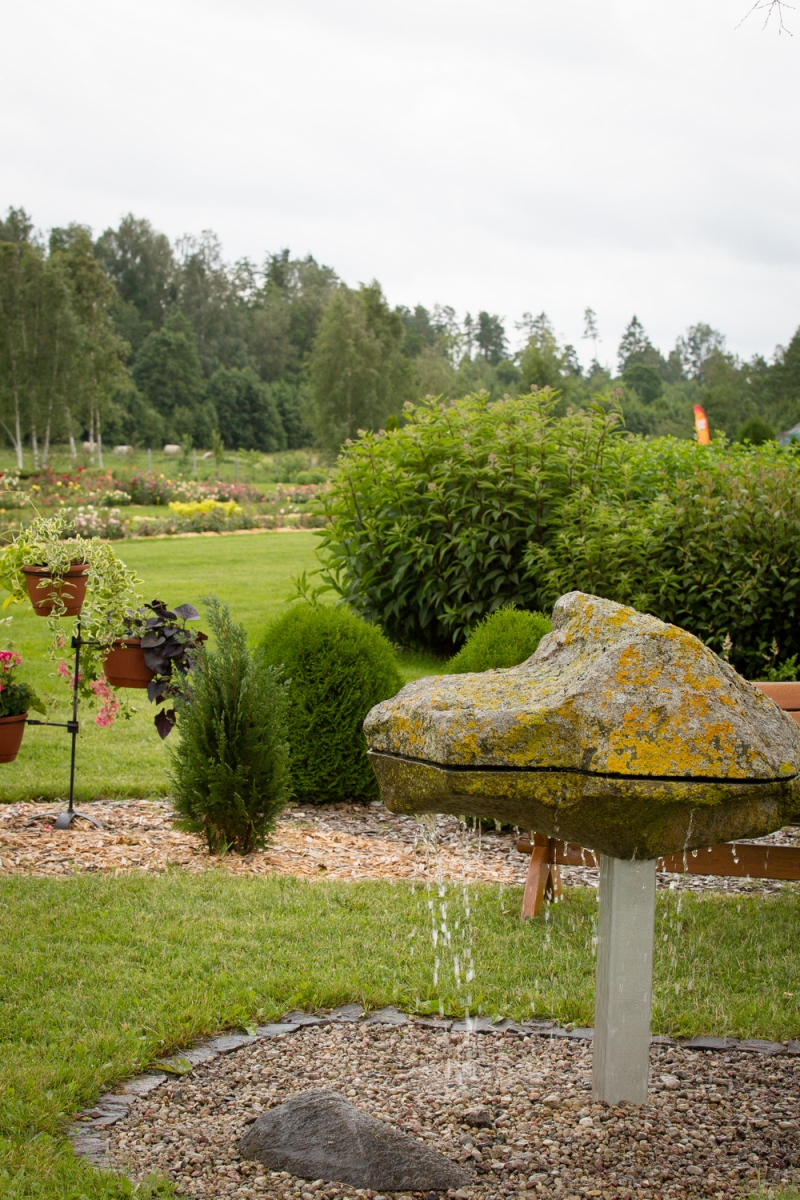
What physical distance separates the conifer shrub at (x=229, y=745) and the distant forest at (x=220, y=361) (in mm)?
23780

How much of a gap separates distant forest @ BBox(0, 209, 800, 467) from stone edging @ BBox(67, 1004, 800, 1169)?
25.0 m

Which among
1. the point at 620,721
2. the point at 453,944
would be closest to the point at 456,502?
the point at 453,944

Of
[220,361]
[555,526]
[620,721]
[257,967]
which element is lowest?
[257,967]

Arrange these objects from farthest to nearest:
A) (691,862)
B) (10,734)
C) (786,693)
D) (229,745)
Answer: (10,734) < (229,745) < (786,693) < (691,862)

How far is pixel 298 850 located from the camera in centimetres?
504

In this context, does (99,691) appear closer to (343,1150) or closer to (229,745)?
(229,745)

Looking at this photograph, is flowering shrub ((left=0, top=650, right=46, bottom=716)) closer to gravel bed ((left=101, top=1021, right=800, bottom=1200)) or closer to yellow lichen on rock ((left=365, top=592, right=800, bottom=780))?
gravel bed ((left=101, top=1021, right=800, bottom=1200))

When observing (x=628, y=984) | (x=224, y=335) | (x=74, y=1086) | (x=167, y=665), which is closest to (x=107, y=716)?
(x=167, y=665)

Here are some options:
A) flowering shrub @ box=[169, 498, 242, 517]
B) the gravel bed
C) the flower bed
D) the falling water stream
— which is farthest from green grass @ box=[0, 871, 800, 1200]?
flowering shrub @ box=[169, 498, 242, 517]

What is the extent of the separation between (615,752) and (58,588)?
391 cm

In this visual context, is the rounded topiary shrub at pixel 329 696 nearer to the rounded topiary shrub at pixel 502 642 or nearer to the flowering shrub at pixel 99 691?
the rounded topiary shrub at pixel 502 642

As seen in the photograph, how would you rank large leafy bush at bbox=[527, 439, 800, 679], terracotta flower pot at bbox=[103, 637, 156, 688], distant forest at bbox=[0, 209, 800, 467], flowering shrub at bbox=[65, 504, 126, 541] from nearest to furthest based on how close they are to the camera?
terracotta flower pot at bbox=[103, 637, 156, 688], large leafy bush at bbox=[527, 439, 800, 679], flowering shrub at bbox=[65, 504, 126, 541], distant forest at bbox=[0, 209, 800, 467]

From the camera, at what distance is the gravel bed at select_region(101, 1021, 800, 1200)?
7.22 feet

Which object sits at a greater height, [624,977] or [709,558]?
[709,558]
